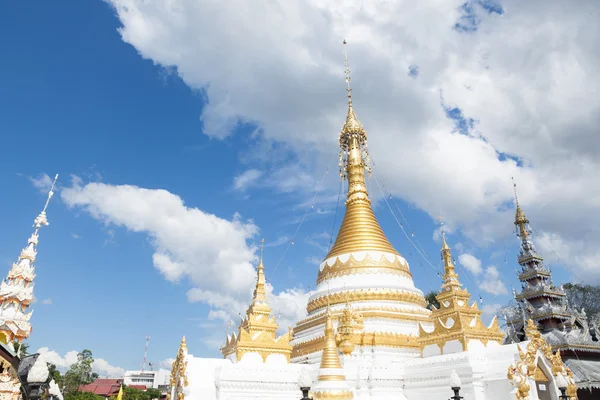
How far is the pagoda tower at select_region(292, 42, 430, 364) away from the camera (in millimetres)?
21781

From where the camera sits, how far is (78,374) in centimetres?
4712

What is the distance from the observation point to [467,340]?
18703mm

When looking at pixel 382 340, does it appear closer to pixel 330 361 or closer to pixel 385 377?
pixel 385 377

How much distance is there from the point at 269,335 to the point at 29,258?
581 inches

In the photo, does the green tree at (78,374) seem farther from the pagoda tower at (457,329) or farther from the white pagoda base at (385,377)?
the pagoda tower at (457,329)

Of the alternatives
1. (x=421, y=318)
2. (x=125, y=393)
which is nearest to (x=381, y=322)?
(x=421, y=318)

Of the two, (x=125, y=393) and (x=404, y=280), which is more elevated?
(x=404, y=280)

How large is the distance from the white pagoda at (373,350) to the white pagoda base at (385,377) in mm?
41

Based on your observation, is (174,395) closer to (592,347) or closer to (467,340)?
(467,340)

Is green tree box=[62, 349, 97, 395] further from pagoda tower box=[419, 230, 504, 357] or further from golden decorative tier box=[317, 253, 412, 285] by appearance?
pagoda tower box=[419, 230, 504, 357]

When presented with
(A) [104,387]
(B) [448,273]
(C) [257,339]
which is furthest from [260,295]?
(A) [104,387]

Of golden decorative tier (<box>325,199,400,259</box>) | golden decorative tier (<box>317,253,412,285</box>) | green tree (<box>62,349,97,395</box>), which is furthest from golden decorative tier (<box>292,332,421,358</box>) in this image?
green tree (<box>62,349,97,395</box>)

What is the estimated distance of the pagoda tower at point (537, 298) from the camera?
34188 mm

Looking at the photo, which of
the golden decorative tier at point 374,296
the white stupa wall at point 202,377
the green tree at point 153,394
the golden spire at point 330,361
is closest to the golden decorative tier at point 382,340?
the golden decorative tier at point 374,296
